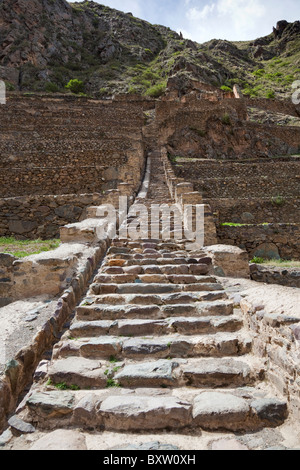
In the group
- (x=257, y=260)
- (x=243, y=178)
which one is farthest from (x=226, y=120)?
(x=257, y=260)

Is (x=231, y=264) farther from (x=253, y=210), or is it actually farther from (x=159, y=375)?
(x=253, y=210)

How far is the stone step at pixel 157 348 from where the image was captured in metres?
2.88

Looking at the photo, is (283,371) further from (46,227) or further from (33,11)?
(33,11)

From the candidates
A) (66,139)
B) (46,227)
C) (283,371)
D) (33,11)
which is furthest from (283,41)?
(283,371)

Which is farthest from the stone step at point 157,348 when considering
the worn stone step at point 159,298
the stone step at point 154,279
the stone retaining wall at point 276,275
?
the stone retaining wall at point 276,275

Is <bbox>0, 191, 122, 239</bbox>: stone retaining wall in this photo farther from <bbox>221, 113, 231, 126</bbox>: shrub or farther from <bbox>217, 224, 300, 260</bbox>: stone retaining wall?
<bbox>221, 113, 231, 126</bbox>: shrub

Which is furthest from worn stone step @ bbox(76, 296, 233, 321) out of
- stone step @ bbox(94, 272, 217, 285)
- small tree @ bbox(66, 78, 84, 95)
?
small tree @ bbox(66, 78, 84, 95)

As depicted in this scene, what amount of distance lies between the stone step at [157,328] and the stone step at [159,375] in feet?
1.64

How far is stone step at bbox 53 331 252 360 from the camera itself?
2.88 m

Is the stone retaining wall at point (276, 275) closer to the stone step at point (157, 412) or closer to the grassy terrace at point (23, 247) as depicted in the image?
the stone step at point (157, 412)

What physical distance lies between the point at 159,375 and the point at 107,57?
56558mm

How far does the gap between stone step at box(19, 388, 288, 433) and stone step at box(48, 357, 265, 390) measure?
0.60ft

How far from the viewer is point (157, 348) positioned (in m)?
2.89

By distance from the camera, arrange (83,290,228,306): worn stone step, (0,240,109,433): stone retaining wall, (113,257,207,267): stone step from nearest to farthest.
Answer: (0,240,109,433): stone retaining wall, (83,290,228,306): worn stone step, (113,257,207,267): stone step
